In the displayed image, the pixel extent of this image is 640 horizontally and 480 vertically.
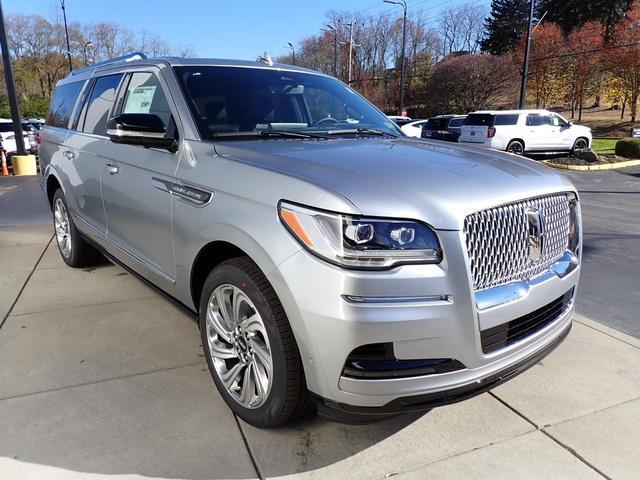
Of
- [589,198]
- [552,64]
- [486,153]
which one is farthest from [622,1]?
[486,153]

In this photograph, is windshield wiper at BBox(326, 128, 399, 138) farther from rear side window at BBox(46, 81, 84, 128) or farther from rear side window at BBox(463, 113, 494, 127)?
rear side window at BBox(463, 113, 494, 127)

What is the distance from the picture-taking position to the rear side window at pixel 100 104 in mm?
4113

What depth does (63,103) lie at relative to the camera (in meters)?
5.35

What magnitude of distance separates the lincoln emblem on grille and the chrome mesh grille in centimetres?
2

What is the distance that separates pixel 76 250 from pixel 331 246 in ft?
13.0

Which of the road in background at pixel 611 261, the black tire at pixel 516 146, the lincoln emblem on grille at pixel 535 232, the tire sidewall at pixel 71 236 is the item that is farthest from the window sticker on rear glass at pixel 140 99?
the black tire at pixel 516 146

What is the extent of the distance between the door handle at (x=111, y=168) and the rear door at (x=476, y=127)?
16.6 metres

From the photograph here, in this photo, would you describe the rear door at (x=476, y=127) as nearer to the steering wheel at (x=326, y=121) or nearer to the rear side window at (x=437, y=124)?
the rear side window at (x=437, y=124)

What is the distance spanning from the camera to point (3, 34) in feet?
44.8

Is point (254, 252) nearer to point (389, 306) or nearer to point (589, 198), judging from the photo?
point (389, 306)

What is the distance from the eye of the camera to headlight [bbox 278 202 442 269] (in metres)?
2.04

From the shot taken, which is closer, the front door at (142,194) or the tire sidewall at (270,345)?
the tire sidewall at (270,345)

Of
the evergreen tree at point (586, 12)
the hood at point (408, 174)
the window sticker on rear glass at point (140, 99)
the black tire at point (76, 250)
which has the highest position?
the evergreen tree at point (586, 12)

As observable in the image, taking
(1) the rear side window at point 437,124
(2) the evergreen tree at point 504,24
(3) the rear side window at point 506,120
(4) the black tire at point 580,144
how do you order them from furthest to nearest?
(2) the evergreen tree at point 504,24 → (1) the rear side window at point 437,124 → (4) the black tire at point 580,144 → (3) the rear side window at point 506,120
